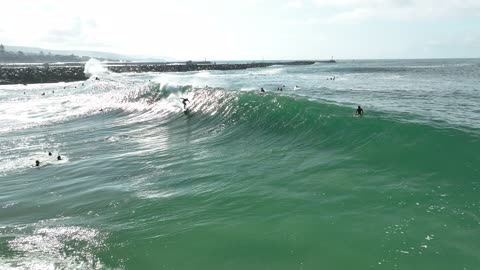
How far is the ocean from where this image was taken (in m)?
8.52

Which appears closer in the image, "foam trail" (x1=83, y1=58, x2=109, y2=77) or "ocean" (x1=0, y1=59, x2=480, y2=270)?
"ocean" (x1=0, y1=59, x2=480, y2=270)

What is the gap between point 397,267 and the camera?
7.74 meters

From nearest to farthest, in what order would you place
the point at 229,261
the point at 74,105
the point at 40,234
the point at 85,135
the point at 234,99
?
the point at 229,261, the point at 40,234, the point at 85,135, the point at 234,99, the point at 74,105

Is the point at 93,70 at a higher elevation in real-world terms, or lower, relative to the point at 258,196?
higher

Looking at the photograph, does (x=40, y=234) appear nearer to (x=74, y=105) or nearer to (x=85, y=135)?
(x=85, y=135)

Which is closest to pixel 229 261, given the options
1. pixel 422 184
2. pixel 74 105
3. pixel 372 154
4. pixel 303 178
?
pixel 303 178

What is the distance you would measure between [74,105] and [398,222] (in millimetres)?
36073

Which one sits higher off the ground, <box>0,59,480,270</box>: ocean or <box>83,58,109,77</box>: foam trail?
<box>83,58,109,77</box>: foam trail

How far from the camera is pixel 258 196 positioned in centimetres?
1145

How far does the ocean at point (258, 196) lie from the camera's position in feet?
28.0

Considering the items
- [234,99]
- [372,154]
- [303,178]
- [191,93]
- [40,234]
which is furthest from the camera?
[191,93]

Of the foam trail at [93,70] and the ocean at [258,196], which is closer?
the ocean at [258,196]

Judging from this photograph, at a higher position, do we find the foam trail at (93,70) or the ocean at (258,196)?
the foam trail at (93,70)

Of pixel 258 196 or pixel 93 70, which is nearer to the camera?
pixel 258 196
